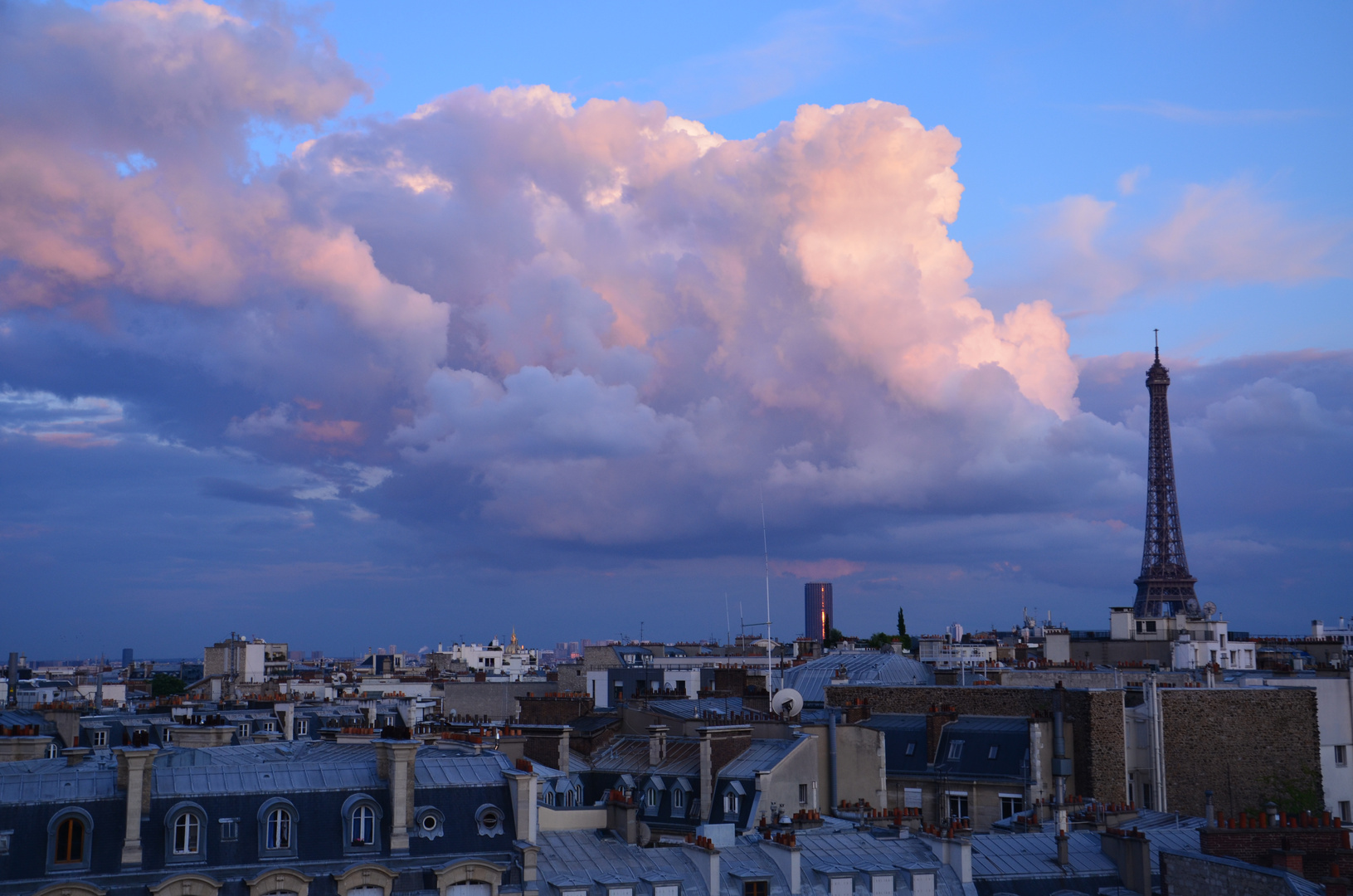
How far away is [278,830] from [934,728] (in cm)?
2940

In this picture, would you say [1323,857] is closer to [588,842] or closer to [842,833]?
[842,833]

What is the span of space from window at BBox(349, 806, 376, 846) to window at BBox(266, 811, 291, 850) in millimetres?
1292

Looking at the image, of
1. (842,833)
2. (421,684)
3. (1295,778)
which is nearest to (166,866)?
(842,833)

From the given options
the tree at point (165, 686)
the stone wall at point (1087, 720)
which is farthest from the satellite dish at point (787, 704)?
the tree at point (165, 686)

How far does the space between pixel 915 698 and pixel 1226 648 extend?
1617 inches

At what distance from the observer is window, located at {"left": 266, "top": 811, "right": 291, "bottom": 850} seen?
2788cm

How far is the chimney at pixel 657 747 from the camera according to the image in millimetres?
44156

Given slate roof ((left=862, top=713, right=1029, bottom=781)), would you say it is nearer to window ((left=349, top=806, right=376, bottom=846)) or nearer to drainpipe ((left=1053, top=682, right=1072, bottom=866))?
drainpipe ((left=1053, top=682, right=1072, bottom=866))

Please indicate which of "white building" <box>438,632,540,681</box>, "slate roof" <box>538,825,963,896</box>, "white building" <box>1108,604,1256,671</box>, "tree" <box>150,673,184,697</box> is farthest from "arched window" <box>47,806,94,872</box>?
"white building" <box>438,632,540,681</box>

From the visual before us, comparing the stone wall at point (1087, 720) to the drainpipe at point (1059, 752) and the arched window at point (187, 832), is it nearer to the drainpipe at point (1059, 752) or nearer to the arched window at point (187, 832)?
the drainpipe at point (1059, 752)

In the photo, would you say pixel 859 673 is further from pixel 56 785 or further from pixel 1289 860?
pixel 56 785

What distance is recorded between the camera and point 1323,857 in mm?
26172

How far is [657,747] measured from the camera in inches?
1741

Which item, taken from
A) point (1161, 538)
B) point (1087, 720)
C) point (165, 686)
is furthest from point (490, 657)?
point (1087, 720)
